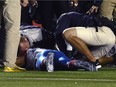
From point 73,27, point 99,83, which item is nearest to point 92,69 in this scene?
point 73,27

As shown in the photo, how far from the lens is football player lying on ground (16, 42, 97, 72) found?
751 centimetres

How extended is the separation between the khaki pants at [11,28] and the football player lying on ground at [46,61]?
51cm

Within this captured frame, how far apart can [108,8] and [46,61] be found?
6.04ft

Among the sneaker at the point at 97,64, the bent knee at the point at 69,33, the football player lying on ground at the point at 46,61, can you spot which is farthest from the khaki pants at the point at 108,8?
the football player lying on ground at the point at 46,61

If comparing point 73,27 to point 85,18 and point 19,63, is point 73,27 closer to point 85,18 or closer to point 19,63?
point 85,18

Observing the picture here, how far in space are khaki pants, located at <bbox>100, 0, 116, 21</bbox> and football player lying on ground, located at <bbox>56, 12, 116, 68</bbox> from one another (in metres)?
0.48

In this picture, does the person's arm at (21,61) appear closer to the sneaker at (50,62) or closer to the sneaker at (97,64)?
the sneaker at (50,62)

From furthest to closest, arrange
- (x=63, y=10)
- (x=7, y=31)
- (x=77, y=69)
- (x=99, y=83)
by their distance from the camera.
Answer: (x=63, y=10), (x=77, y=69), (x=7, y=31), (x=99, y=83)

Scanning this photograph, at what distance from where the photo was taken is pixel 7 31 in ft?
23.6

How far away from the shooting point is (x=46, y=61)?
748 cm

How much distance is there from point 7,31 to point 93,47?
1.76 meters

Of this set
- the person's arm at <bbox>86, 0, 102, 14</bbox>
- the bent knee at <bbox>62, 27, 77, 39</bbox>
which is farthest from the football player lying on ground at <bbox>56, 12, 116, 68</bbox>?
the person's arm at <bbox>86, 0, 102, 14</bbox>

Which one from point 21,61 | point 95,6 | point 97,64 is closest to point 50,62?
point 21,61

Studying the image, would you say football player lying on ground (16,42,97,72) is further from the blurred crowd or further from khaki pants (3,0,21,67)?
the blurred crowd
